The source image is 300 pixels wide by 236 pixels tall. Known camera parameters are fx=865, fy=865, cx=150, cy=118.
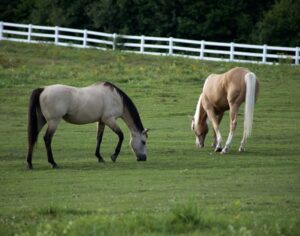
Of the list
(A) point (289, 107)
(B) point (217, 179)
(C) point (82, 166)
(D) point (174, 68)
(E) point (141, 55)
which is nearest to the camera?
(B) point (217, 179)

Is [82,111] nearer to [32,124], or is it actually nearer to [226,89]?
[32,124]

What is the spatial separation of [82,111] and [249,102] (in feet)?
11.9

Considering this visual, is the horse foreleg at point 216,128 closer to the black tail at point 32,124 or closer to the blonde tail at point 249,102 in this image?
the blonde tail at point 249,102

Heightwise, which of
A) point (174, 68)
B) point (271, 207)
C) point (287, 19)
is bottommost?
point (271, 207)

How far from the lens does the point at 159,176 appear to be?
15.3 meters

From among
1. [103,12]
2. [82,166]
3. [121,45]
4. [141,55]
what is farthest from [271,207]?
[103,12]

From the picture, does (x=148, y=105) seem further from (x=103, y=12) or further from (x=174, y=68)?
(x=103, y=12)

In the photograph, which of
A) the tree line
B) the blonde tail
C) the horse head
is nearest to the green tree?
the tree line

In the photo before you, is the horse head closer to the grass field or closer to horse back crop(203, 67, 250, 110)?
the grass field

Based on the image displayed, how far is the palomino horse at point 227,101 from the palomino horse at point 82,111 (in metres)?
2.21

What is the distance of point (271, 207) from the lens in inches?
461

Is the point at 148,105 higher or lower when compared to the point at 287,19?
lower

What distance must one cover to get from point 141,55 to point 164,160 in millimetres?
25731

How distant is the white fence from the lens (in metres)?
42.6
